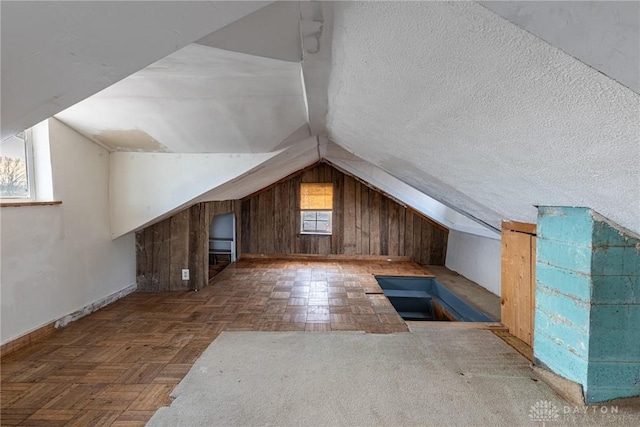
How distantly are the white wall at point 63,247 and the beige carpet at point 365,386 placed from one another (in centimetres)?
132

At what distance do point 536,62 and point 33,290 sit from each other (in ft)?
10.3

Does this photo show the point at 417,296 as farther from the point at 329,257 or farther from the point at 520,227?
the point at 520,227

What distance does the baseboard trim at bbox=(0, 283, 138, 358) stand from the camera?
7.40ft

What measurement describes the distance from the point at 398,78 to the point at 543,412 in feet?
5.72

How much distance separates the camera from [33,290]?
2.43 meters

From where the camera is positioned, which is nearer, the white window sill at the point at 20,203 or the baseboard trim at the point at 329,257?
the white window sill at the point at 20,203

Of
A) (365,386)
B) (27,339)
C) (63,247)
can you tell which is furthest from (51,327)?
(365,386)

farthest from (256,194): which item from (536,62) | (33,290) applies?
(536,62)

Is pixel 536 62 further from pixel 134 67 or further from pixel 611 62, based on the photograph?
pixel 134 67

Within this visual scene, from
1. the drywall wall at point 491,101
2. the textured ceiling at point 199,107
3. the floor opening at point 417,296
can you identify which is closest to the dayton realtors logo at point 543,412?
the drywall wall at point 491,101

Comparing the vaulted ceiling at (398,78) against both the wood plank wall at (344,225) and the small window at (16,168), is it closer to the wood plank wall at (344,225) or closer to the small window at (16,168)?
the small window at (16,168)

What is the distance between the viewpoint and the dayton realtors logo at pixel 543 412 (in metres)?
1.64

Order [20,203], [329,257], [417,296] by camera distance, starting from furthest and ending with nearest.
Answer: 1. [329,257]
2. [417,296]
3. [20,203]

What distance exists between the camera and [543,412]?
1.69 meters
